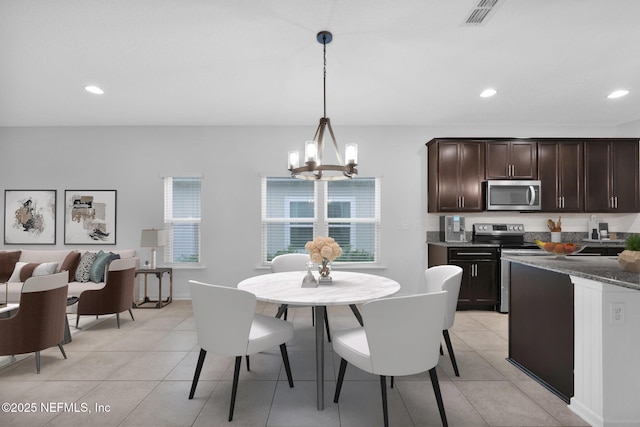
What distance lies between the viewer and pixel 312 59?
2.86 metres

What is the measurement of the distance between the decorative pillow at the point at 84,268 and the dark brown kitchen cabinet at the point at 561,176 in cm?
→ 631

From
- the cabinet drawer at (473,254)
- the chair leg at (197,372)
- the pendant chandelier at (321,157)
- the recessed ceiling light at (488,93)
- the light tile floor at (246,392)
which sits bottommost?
the light tile floor at (246,392)

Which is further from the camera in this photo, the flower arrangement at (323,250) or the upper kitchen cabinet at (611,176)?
the upper kitchen cabinet at (611,176)

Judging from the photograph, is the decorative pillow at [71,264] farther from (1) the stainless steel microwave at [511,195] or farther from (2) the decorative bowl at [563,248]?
(1) the stainless steel microwave at [511,195]

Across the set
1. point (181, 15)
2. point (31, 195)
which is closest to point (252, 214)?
point (181, 15)

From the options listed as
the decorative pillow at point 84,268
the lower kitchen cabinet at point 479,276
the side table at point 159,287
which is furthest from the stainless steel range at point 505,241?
the decorative pillow at point 84,268

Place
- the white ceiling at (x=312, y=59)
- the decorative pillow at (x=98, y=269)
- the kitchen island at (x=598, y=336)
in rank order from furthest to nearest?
the decorative pillow at (x=98, y=269)
the white ceiling at (x=312, y=59)
the kitchen island at (x=598, y=336)

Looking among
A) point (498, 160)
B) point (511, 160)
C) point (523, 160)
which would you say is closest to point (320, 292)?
point (498, 160)

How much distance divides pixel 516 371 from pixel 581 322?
0.88 metres

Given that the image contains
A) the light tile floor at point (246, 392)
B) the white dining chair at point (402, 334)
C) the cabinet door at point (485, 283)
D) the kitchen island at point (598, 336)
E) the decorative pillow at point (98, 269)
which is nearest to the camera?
the white dining chair at point (402, 334)

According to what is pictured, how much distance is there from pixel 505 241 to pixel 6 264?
6976 mm

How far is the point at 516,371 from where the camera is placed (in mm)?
2553

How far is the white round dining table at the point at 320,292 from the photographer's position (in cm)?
202

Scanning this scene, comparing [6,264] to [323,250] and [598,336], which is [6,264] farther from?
[598,336]
